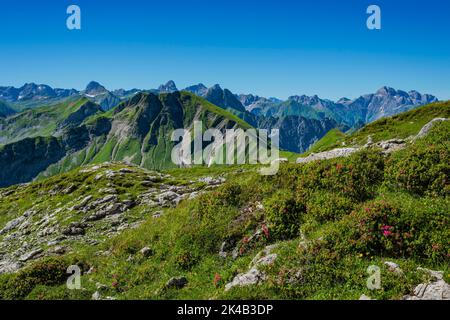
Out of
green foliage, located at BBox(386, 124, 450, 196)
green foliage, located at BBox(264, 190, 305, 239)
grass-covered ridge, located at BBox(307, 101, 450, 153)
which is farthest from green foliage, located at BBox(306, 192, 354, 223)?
grass-covered ridge, located at BBox(307, 101, 450, 153)

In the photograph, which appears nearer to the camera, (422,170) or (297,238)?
(297,238)

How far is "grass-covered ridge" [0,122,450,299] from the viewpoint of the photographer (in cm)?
1562

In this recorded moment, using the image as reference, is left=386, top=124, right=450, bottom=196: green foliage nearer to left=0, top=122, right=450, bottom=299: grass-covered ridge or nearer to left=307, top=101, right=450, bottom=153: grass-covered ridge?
left=0, top=122, right=450, bottom=299: grass-covered ridge

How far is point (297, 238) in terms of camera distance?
19.5 metres

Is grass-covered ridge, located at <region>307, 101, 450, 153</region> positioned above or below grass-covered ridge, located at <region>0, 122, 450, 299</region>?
above

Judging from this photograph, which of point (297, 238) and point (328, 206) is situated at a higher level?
point (328, 206)

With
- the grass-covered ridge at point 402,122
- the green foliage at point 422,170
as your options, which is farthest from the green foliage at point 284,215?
the grass-covered ridge at point 402,122

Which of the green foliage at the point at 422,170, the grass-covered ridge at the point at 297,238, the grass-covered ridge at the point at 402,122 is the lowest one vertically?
the grass-covered ridge at the point at 297,238

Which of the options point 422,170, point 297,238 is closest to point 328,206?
point 297,238

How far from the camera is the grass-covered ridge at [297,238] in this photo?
15.6 meters

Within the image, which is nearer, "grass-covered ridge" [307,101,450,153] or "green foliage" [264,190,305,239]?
"green foliage" [264,190,305,239]

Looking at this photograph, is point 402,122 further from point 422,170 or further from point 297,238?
point 297,238

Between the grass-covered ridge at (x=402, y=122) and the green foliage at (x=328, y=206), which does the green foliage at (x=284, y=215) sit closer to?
the green foliage at (x=328, y=206)
